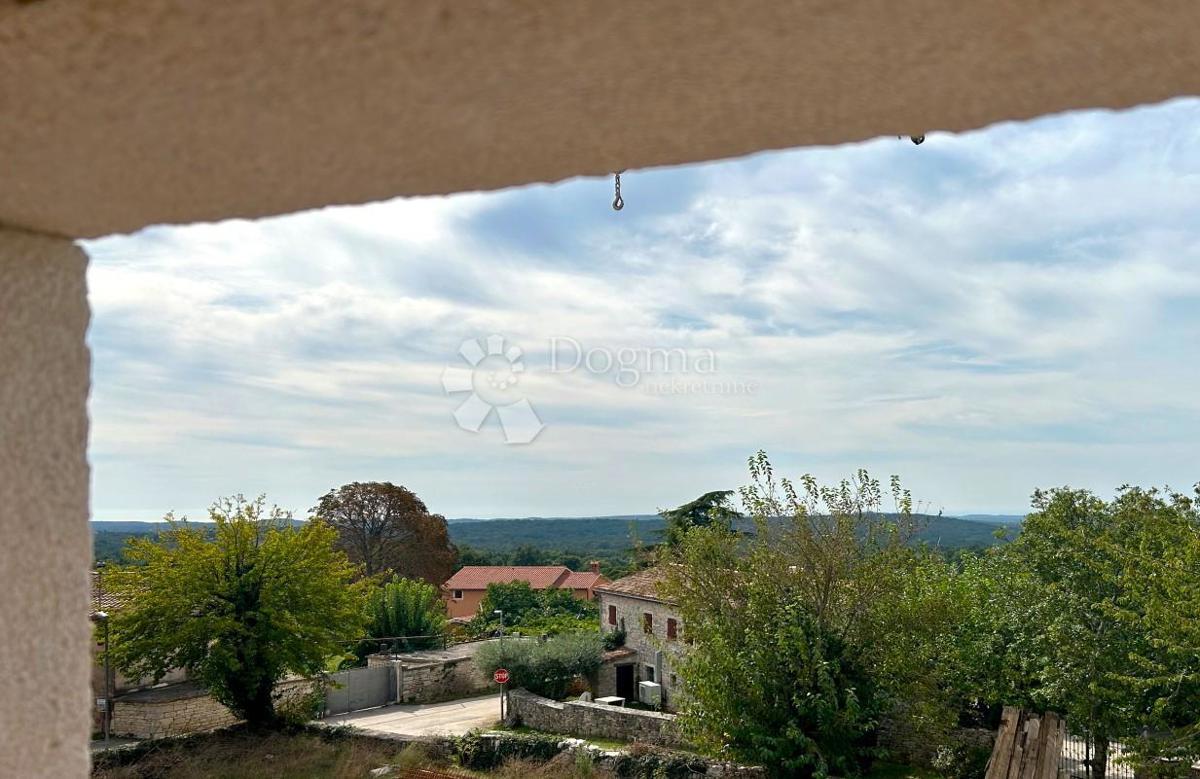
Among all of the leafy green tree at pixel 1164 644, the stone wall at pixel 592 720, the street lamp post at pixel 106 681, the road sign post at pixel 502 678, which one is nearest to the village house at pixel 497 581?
the road sign post at pixel 502 678

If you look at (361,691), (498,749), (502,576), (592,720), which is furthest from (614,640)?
(502,576)

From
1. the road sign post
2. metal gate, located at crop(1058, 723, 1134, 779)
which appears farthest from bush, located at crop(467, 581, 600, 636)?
metal gate, located at crop(1058, 723, 1134, 779)

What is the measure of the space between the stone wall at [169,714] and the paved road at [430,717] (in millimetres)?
2701

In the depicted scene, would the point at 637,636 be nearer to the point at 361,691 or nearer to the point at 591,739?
the point at 591,739

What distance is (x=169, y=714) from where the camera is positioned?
18938 mm

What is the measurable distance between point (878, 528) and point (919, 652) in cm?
196

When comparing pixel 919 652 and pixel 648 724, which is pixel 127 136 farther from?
pixel 648 724

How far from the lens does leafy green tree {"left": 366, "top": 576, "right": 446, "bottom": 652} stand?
27.2 meters

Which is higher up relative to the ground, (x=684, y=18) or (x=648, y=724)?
(x=684, y=18)

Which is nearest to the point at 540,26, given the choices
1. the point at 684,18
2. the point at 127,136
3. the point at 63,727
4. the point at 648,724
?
the point at 684,18

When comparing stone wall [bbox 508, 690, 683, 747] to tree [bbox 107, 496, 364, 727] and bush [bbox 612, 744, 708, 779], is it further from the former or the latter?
tree [bbox 107, 496, 364, 727]

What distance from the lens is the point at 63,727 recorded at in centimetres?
91

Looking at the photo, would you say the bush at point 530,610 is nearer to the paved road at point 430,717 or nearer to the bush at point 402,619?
the bush at point 402,619

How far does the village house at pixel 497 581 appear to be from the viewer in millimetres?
44781
